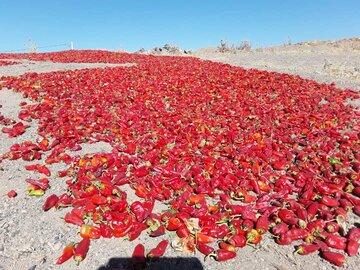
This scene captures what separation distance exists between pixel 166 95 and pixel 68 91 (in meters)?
3.82

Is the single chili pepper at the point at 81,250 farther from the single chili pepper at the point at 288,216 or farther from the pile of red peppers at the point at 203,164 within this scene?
the single chili pepper at the point at 288,216

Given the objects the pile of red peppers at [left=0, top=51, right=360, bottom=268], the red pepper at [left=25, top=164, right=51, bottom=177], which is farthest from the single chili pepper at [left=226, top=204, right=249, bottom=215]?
the red pepper at [left=25, top=164, right=51, bottom=177]

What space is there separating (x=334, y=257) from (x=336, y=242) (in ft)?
1.07

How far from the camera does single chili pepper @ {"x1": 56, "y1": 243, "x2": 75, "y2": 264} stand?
4.41 meters

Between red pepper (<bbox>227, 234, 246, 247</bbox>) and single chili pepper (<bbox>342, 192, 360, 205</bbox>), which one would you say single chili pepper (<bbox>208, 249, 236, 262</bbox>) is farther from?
single chili pepper (<bbox>342, 192, 360, 205</bbox>)

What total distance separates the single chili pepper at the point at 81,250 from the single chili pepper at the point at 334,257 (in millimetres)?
3390

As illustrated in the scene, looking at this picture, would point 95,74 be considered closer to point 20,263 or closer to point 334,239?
point 20,263

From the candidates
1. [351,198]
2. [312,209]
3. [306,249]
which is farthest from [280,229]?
[351,198]

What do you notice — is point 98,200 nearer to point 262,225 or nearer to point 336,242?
point 262,225

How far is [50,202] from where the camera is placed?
5.45 meters

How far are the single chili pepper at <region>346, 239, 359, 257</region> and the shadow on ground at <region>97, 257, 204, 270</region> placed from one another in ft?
7.01

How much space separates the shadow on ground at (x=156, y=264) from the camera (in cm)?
438

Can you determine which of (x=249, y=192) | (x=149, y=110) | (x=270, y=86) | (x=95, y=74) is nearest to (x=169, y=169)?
(x=249, y=192)

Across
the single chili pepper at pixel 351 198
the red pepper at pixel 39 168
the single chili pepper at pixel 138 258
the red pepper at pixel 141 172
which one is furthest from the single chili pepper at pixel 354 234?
the red pepper at pixel 39 168
